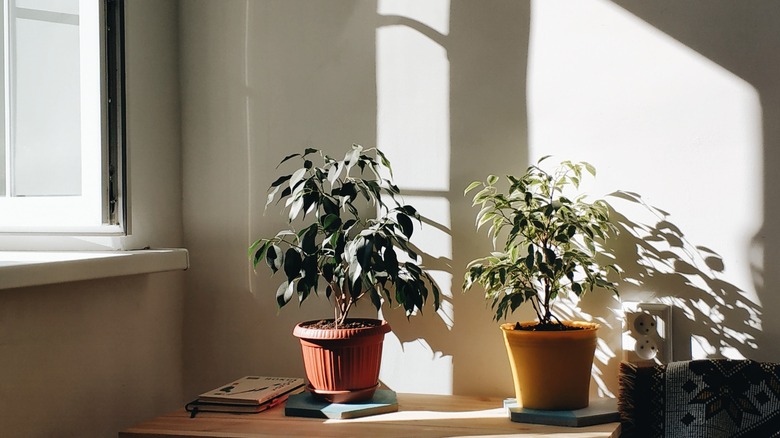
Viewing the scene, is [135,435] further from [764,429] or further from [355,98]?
[764,429]

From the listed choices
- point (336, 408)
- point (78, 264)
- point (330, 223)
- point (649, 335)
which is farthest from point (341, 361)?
point (649, 335)

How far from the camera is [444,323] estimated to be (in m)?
1.96

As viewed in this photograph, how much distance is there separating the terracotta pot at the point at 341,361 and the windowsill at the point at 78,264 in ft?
1.32

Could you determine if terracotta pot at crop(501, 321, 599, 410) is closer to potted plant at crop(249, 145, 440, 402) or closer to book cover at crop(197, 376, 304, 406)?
potted plant at crop(249, 145, 440, 402)

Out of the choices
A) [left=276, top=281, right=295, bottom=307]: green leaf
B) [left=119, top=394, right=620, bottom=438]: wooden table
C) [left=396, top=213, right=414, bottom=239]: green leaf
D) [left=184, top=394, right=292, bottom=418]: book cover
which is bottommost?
[left=119, top=394, right=620, bottom=438]: wooden table

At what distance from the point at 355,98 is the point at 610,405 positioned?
→ 3.25 feet

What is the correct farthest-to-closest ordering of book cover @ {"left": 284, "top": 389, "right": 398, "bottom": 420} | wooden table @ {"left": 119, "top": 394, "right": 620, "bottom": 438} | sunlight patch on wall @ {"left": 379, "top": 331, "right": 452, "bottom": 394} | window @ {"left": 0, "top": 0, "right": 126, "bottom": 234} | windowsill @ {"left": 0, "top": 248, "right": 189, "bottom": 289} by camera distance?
1. sunlight patch on wall @ {"left": 379, "top": 331, "right": 452, "bottom": 394}
2. window @ {"left": 0, "top": 0, "right": 126, "bottom": 234}
3. book cover @ {"left": 284, "top": 389, "right": 398, "bottom": 420}
4. wooden table @ {"left": 119, "top": 394, "right": 620, "bottom": 438}
5. windowsill @ {"left": 0, "top": 248, "right": 189, "bottom": 289}

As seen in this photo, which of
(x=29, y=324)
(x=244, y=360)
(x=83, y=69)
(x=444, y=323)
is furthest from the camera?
(x=244, y=360)

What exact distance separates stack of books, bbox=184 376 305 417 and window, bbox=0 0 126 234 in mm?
449

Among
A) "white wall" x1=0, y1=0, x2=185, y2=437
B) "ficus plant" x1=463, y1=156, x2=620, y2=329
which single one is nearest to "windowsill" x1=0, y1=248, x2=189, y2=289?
"white wall" x1=0, y1=0, x2=185, y2=437

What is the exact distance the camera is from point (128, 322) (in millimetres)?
1865

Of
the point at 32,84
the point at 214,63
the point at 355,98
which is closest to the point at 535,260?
the point at 355,98

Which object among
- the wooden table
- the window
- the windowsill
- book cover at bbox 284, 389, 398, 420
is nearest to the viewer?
the windowsill

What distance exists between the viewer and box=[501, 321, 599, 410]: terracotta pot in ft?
5.45
